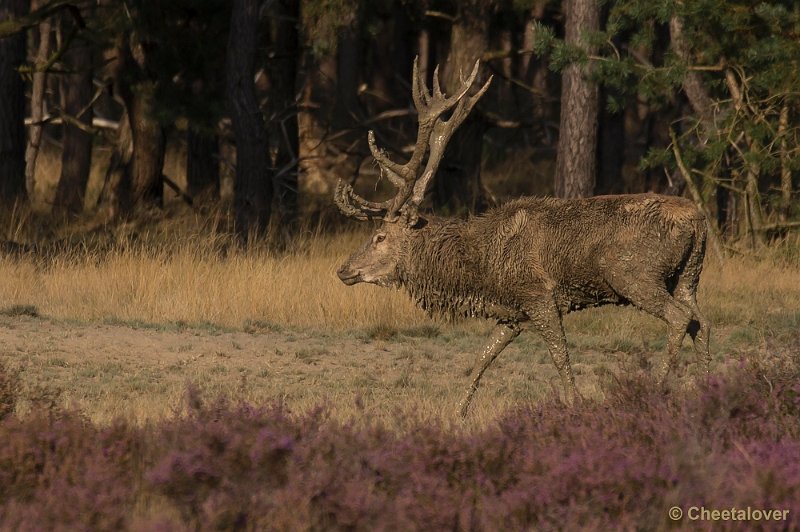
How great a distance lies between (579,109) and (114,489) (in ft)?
41.2

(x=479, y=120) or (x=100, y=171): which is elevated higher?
(x=479, y=120)

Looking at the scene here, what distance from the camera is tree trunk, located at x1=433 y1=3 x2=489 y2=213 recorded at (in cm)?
2081

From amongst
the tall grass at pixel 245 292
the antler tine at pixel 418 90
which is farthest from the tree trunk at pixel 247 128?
the antler tine at pixel 418 90

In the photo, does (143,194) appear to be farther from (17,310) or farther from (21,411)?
(21,411)

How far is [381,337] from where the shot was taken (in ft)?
41.8

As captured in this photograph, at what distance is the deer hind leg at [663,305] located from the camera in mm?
9195

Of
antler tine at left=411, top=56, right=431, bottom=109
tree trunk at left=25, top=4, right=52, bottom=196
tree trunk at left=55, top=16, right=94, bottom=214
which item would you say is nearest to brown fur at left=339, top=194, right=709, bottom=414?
antler tine at left=411, top=56, right=431, bottom=109

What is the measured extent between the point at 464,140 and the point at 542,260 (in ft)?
42.9

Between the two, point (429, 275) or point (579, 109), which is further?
point (579, 109)

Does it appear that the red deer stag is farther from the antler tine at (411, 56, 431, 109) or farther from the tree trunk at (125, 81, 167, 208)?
the tree trunk at (125, 81, 167, 208)

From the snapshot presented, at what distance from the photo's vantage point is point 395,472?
6094 mm

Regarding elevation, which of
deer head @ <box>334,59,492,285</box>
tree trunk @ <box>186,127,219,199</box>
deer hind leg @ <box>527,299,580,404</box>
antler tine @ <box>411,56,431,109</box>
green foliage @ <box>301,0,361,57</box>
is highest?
green foliage @ <box>301,0,361,57</box>

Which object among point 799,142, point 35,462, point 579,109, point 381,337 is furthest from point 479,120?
point 35,462

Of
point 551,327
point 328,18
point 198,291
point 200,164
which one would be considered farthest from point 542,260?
point 200,164
